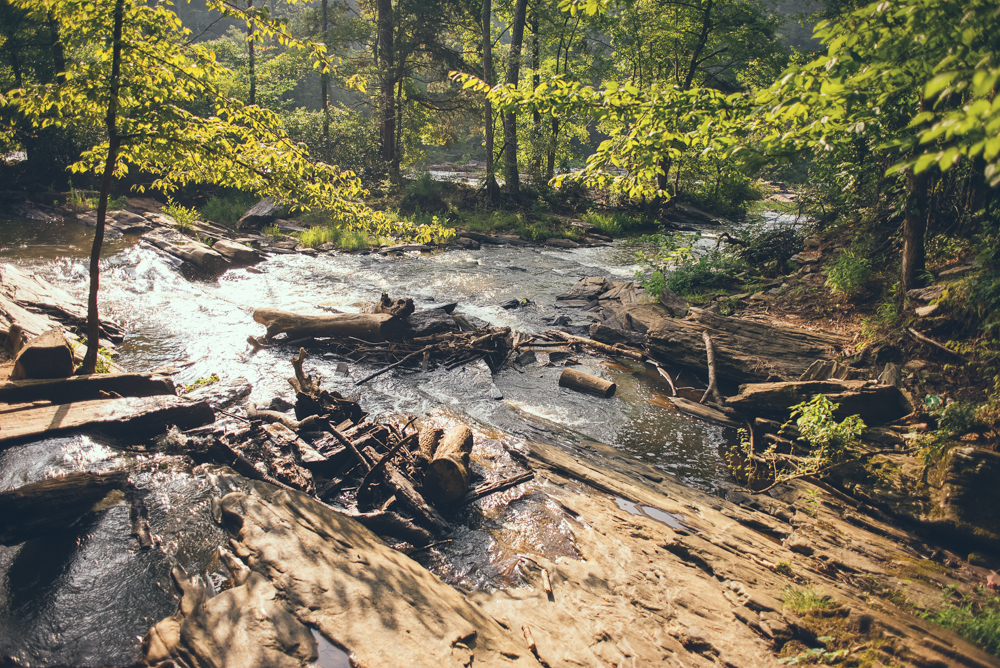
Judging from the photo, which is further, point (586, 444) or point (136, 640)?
point (586, 444)

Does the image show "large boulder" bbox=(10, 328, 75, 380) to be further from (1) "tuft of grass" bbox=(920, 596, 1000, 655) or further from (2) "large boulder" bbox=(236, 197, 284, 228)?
(2) "large boulder" bbox=(236, 197, 284, 228)

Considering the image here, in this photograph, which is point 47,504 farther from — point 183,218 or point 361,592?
point 183,218

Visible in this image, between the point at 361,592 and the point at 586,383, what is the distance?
17.0 ft

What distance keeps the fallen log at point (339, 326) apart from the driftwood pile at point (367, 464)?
3.04 metres

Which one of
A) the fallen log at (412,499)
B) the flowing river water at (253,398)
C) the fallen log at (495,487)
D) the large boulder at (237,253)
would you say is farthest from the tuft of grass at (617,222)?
the fallen log at (412,499)

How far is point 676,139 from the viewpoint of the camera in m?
5.24

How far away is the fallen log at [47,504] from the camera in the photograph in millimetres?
3588

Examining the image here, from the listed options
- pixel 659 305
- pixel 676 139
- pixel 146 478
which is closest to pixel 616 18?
pixel 659 305

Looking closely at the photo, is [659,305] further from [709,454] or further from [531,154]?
[531,154]

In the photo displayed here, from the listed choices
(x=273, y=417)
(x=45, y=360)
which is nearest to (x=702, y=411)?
(x=273, y=417)

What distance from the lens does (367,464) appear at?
4840 mm

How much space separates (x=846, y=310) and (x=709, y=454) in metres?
4.17

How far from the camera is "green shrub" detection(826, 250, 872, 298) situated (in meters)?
8.21

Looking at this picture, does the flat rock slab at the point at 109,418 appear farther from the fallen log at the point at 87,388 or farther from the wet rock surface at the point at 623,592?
the wet rock surface at the point at 623,592
